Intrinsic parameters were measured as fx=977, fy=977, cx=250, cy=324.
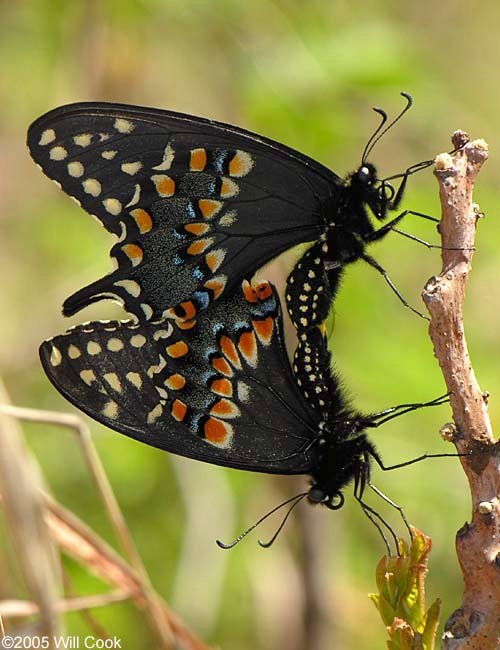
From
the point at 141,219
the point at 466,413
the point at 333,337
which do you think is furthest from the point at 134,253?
the point at 333,337

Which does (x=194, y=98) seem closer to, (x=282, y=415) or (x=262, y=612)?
(x=262, y=612)

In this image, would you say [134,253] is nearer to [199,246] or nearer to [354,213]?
[199,246]

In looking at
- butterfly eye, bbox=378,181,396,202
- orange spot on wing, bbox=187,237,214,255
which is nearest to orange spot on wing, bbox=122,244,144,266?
orange spot on wing, bbox=187,237,214,255

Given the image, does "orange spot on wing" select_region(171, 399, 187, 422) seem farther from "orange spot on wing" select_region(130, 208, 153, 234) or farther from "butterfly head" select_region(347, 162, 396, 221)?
"butterfly head" select_region(347, 162, 396, 221)

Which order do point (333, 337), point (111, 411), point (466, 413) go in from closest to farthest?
1. point (466, 413)
2. point (111, 411)
3. point (333, 337)

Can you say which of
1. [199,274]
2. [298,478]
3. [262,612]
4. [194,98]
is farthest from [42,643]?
[194,98]
